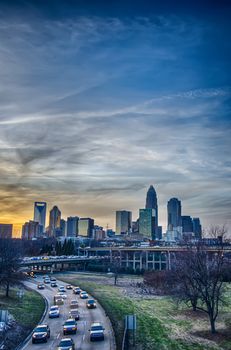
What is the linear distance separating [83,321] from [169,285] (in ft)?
128

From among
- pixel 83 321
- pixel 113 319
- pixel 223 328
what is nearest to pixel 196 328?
pixel 223 328

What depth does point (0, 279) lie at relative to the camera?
51.1m

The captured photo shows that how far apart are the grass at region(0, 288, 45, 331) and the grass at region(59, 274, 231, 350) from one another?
34.7 ft

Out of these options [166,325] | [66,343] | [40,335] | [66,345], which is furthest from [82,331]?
[166,325]

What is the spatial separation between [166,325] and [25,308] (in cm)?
2311

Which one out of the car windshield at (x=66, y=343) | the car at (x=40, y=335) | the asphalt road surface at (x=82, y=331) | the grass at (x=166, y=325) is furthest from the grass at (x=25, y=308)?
the car windshield at (x=66, y=343)

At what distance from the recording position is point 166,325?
43438 mm

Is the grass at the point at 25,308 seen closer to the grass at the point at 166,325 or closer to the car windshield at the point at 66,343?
the grass at the point at 166,325

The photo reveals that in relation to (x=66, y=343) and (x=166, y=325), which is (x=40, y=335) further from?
(x=166, y=325)

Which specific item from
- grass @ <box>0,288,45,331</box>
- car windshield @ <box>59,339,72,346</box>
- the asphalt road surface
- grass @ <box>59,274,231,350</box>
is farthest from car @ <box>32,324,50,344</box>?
grass @ <box>59,274,231,350</box>

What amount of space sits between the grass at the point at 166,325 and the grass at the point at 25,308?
10.6 meters

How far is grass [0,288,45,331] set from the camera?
1741 inches

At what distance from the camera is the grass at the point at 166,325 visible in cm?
3466

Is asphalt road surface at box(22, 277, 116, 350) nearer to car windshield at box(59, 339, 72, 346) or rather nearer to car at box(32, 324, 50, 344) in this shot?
car at box(32, 324, 50, 344)
